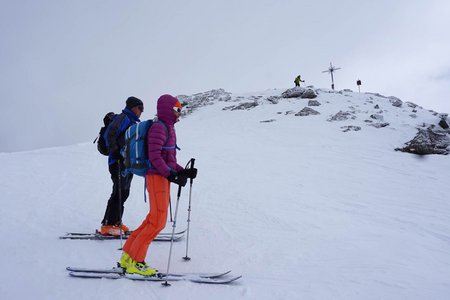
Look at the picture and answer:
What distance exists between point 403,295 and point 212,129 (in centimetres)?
2057

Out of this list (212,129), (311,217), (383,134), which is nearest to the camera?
(311,217)

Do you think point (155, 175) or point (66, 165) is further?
point (66, 165)

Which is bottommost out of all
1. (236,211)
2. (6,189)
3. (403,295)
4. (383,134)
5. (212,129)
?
(403,295)

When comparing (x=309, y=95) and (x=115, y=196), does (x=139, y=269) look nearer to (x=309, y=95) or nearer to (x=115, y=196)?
(x=115, y=196)

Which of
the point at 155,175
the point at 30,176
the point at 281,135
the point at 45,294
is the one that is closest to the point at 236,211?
the point at 155,175

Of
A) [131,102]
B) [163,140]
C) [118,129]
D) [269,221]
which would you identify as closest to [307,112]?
[269,221]

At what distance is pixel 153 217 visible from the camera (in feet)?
14.3

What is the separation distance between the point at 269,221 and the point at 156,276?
3.64m

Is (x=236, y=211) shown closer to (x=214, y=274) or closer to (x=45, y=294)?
(x=214, y=274)

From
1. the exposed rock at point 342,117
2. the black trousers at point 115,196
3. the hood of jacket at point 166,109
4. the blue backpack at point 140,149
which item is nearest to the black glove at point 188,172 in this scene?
the blue backpack at point 140,149

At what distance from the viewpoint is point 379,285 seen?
13.9 ft

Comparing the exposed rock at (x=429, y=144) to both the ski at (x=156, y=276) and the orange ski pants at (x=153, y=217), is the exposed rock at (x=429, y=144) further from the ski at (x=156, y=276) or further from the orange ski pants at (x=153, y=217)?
the orange ski pants at (x=153, y=217)

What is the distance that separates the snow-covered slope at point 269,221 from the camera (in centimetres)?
429

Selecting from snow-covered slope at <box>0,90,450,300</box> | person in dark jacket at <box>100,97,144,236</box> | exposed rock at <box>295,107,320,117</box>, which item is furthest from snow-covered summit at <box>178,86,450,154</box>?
person in dark jacket at <box>100,97,144,236</box>
